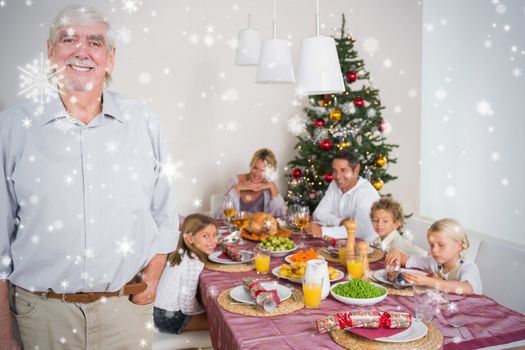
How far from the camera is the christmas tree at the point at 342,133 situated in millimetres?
3816

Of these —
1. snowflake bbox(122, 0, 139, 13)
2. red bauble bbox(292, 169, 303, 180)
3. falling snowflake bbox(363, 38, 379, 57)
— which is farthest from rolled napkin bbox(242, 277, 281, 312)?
falling snowflake bbox(363, 38, 379, 57)

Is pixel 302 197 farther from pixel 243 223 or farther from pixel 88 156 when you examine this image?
pixel 88 156

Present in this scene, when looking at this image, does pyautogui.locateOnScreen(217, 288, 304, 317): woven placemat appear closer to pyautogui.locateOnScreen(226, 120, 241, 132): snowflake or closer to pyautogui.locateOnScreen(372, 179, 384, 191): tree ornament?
pyautogui.locateOnScreen(372, 179, 384, 191): tree ornament

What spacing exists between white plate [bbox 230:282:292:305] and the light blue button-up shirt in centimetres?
38

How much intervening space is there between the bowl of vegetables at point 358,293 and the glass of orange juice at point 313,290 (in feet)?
0.28

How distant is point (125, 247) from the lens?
1.40 m

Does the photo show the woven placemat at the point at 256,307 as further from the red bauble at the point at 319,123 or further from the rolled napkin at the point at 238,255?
the red bauble at the point at 319,123

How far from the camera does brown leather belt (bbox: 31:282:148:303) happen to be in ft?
4.40

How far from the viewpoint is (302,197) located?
12.9ft

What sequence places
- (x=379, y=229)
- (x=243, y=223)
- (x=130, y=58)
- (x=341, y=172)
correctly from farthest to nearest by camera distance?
(x=130, y=58)
(x=341, y=172)
(x=243, y=223)
(x=379, y=229)

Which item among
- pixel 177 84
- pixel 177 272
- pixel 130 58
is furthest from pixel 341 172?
pixel 130 58

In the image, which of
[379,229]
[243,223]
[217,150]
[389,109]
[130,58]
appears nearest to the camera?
[379,229]

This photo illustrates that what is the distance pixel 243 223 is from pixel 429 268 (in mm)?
1100

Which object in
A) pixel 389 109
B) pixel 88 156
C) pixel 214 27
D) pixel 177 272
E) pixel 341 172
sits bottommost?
pixel 177 272
